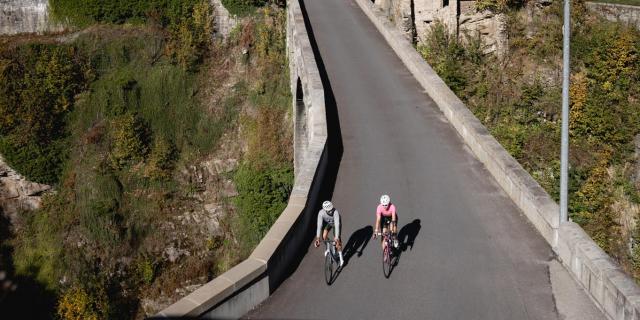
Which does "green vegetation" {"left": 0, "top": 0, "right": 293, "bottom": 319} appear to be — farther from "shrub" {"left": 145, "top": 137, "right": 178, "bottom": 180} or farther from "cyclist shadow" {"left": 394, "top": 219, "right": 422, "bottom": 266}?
"cyclist shadow" {"left": 394, "top": 219, "right": 422, "bottom": 266}

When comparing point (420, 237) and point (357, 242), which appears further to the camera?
point (420, 237)

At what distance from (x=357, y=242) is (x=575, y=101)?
12.9 metres

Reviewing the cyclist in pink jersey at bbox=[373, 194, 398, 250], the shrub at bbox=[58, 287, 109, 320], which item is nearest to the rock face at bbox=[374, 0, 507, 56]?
the shrub at bbox=[58, 287, 109, 320]

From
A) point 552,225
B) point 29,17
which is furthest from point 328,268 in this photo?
point 29,17

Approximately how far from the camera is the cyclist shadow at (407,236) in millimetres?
11489

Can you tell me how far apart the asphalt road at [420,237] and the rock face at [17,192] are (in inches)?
565

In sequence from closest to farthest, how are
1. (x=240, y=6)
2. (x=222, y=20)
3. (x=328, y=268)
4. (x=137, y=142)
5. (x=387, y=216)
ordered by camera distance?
(x=328, y=268) < (x=387, y=216) < (x=137, y=142) < (x=240, y=6) < (x=222, y=20)

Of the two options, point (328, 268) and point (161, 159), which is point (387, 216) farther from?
point (161, 159)

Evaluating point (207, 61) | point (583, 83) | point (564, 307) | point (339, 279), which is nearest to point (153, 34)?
point (207, 61)

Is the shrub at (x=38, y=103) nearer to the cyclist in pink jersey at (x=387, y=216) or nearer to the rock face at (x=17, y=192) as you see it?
the rock face at (x=17, y=192)

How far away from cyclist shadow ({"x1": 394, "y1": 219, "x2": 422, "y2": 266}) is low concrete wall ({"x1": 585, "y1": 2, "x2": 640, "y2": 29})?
15.8 meters

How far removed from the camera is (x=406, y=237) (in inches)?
468

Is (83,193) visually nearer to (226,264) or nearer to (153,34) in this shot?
(226,264)

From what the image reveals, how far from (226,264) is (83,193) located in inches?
265
